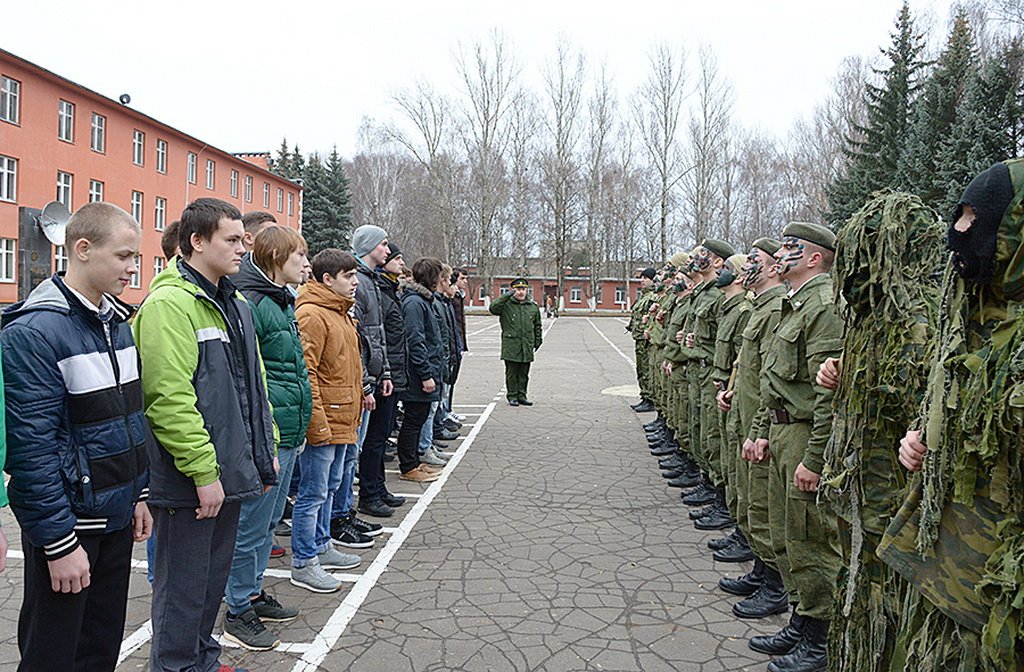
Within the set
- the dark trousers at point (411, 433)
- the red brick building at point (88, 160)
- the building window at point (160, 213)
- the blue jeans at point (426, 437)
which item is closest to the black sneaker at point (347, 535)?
the dark trousers at point (411, 433)

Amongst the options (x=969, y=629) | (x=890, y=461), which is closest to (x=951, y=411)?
(x=969, y=629)

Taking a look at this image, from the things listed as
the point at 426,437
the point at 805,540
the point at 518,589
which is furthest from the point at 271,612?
the point at 426,437

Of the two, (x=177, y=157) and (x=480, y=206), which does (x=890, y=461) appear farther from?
(x=480, y=206)

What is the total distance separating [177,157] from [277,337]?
145ft

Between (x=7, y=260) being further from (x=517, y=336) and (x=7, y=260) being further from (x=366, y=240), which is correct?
(x=366, y=240)

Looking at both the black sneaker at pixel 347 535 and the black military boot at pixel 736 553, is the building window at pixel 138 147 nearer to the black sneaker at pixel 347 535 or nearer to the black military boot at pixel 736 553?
the black sneaker at pixel 347 535

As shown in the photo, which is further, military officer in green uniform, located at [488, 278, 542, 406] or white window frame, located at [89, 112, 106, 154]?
white window frame, located at [89, 112, 106, 154]

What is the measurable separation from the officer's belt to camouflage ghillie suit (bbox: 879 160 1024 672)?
1.45 metres

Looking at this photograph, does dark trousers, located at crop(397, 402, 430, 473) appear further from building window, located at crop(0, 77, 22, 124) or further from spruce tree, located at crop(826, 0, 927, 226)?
building window, located at crop(0, 77, 22, 124)

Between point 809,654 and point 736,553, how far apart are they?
160 centimetres

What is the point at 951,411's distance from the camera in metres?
2.25

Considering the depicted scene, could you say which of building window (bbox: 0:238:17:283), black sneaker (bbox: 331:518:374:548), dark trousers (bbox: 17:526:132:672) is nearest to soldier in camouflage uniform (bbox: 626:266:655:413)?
black sneaker (bbox: 331:518:374:548)

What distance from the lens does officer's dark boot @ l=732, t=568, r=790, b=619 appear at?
14.4ft

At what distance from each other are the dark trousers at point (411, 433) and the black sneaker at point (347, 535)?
5.59 feet
